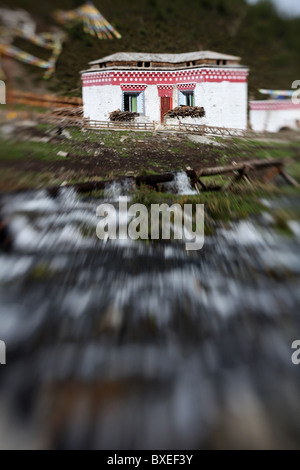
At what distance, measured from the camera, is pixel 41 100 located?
6.67ft

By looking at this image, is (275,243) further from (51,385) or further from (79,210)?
(51,385)

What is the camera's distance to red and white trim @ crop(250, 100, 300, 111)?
2115 mm

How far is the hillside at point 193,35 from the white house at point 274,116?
3.8 inches

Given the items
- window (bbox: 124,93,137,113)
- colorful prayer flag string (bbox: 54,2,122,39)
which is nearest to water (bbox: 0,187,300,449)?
window (bbox: 124,93,137,113)

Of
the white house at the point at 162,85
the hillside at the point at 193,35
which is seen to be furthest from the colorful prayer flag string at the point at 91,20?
the white house at the point at 162,85

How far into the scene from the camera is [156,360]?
1.60 m

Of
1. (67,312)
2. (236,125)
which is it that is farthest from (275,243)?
(67,312)

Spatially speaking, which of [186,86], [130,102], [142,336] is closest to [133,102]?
[130,102]

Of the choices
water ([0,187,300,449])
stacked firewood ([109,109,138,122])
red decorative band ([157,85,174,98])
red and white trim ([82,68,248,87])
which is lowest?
water ([0,187,300,449])

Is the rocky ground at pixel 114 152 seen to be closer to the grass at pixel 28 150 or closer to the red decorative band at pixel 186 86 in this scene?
the grass at pixel 28 150

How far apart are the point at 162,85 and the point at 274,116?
0.64m

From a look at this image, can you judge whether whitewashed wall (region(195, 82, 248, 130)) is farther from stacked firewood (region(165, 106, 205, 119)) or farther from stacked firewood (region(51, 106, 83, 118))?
stacked firewood (region(51, 106, 83, 118))

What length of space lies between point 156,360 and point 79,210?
89cm

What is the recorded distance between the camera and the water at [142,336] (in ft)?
4.44
